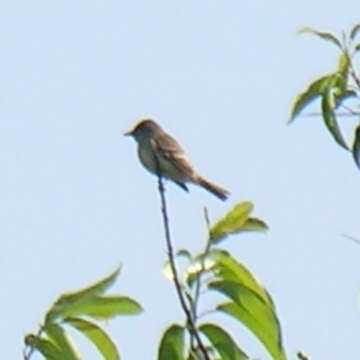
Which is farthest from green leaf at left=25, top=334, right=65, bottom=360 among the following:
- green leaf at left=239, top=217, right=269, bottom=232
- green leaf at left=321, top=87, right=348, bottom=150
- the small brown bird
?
the small brown bird

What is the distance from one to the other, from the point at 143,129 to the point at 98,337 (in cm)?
687

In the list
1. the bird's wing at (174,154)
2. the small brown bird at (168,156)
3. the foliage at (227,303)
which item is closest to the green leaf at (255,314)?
the foliage at (227,303)

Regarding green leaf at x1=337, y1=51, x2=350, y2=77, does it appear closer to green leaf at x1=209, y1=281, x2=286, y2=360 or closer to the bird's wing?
green leaf at x1=209, y1=281, x2=286, y2=360

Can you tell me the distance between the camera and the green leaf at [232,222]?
3291mm

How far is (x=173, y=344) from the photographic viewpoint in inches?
115

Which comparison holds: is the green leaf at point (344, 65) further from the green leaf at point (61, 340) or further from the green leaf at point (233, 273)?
the green leaf at point (61, 340)

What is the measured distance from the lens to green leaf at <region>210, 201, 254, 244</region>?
3.29 m

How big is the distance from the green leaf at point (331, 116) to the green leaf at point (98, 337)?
3.16 feet

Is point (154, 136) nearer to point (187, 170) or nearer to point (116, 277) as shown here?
point (187, 170)

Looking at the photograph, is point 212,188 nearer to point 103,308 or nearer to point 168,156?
point 168,156

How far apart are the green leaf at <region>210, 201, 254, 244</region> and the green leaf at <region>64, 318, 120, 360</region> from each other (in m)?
0.40

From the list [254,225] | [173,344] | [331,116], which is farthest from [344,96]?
[173,344]

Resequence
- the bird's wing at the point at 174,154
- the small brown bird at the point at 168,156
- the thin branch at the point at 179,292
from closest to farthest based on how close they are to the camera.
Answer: the thin branch at the point at 179,292 → the small brown bird at the point at 168,156 → the bird's wing at the point at 174,154

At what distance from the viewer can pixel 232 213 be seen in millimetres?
3396
